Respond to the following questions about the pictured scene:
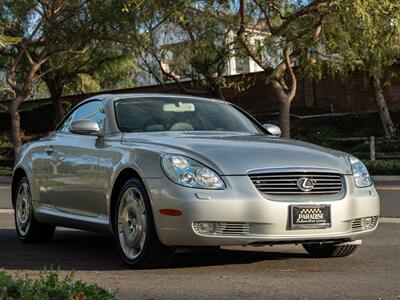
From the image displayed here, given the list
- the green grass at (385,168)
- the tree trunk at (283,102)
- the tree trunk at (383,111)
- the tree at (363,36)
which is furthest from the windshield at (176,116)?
the tree trunk at (383,111)

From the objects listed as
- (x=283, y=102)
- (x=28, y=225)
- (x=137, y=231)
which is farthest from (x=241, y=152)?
(x=283, y=102)

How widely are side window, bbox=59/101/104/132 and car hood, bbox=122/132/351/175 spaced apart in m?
0.84

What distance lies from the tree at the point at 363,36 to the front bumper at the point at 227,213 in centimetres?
1275

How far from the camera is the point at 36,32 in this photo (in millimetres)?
28547

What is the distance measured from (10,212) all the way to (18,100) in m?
17.9

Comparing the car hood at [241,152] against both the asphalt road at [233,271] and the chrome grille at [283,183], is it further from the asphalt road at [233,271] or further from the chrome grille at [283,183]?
the asphalt road at [233,271]

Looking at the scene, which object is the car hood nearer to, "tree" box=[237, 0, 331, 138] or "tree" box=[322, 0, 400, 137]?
"tree" box=[322, 0, 400, 137]

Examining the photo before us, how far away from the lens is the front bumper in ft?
18.9

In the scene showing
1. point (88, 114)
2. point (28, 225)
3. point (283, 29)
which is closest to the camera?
point (88, 114)

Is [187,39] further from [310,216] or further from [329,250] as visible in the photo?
[310,216]

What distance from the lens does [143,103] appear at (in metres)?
7.48

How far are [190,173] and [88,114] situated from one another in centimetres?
243

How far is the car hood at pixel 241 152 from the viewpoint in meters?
5.93

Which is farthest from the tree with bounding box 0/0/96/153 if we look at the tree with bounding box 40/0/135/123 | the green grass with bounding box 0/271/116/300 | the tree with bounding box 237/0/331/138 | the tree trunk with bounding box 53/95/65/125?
the green grass with bounding box 0/271/116/300
